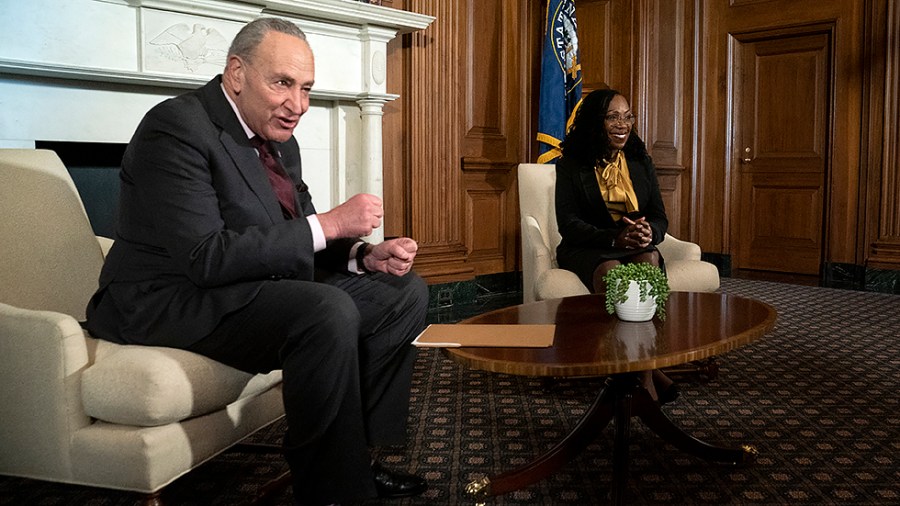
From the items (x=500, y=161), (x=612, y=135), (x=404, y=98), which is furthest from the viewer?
(x=500, y=161)

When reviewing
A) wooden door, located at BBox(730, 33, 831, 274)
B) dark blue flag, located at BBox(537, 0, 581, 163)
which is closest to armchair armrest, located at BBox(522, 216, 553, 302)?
dark blue flag, located at BBox(537, 0, 581, 163)

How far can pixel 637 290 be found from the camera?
7.59ft

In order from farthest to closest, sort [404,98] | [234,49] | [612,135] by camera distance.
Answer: [404,98] < [612,135] < [234,49]

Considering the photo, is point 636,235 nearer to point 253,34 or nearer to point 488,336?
point 488,336

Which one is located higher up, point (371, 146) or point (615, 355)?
point (371, 146)

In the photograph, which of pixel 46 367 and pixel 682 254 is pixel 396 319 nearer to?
pixel 46 367

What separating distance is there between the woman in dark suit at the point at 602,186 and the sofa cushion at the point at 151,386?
79.9 inches

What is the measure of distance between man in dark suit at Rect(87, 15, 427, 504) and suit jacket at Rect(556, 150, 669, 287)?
1494 mm

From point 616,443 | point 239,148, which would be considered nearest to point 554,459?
point 616,443

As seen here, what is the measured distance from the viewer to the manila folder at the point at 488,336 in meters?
1.94

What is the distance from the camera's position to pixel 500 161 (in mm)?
5965

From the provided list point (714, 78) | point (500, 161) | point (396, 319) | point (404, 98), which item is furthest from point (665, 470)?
point (714, 78)

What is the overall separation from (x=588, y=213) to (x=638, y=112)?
12.0 feet

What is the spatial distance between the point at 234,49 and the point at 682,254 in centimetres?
245
